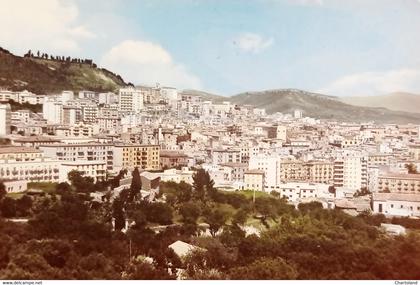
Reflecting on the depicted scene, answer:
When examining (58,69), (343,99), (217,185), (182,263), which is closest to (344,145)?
(343,99)

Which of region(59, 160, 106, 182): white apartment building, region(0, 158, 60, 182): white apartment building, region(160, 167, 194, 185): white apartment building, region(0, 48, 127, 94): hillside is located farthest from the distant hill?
region(0, 158, 60, 182): white apartment building

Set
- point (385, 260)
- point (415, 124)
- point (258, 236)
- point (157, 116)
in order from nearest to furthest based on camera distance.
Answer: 1. point (385, 260)
2. point (258, 236)
3. point (415, 124)
4. point (157, 116)

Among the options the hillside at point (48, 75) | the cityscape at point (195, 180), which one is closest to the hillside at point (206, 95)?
the cityscape at point (195, 180)

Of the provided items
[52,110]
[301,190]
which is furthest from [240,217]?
[52,110]

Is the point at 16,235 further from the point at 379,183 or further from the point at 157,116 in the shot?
the point at 379,183

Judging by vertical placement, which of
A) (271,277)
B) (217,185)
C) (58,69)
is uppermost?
(58,69)

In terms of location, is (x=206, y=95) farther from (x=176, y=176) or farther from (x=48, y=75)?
(x=48, y=75)

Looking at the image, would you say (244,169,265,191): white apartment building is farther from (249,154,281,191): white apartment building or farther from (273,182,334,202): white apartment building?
(273,182,334,202): white apartment building
